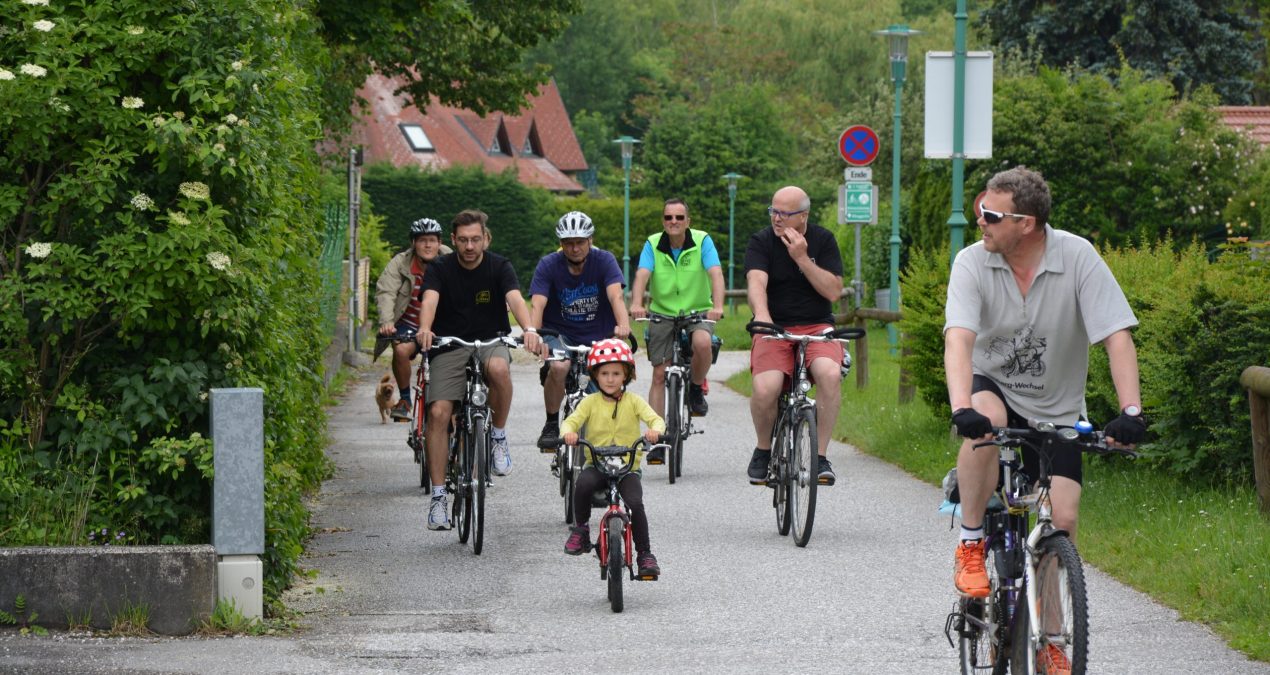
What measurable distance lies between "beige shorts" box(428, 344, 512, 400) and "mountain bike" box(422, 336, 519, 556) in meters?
0.04

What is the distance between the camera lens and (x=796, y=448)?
32.1 ft

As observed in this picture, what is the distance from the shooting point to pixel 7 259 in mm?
7328

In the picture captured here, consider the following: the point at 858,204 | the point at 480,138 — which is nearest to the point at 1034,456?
the point at 858,204

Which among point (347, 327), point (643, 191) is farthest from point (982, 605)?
point (643, 191)

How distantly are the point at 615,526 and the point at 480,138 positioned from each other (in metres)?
69.9

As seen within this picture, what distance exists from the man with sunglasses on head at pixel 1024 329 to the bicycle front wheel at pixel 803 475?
3.65 meters

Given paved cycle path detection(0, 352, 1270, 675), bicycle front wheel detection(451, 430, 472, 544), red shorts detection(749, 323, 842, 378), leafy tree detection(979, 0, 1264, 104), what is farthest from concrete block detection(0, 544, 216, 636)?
leafy tree detection(979, 0, 1264, 104)

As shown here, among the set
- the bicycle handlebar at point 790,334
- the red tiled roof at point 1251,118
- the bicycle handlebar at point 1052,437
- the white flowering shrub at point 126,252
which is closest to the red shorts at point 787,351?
the bicycle handlebar at point 790,334

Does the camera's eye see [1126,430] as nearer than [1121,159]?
Yes

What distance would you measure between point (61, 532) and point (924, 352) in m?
7.94

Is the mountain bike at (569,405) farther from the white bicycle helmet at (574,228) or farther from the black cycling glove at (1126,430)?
the black cycling glove at (1126,430)

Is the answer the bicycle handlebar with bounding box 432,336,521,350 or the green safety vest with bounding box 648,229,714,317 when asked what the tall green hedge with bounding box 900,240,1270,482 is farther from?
the bicycle handlebar with bounding box 432,336,521,350

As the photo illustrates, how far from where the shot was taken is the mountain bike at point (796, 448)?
957 cm

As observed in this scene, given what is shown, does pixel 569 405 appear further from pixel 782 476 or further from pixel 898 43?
pixel 898 43
